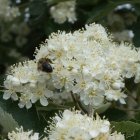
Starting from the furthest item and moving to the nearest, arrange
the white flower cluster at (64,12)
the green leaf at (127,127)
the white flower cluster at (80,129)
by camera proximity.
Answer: the white flower cluster at (64,12) < the green leaf at (127,127) < the white flower cluster at (80,129)

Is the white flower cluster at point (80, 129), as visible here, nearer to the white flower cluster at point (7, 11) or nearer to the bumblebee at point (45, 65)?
the bumblebee at point (45, 65)

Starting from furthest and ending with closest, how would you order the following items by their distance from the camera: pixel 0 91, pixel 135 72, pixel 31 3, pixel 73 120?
pixel 31 3
pixel 135 72
pixel 0 91
pixel 73 120

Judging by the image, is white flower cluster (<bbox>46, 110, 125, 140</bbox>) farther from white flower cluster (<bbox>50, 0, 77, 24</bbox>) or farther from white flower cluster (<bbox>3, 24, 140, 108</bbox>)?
white flower cluster (<bbox>50, 0, 77, 24</bbox>)

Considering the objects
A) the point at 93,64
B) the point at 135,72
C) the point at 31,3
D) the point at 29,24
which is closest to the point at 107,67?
the point at 93,64

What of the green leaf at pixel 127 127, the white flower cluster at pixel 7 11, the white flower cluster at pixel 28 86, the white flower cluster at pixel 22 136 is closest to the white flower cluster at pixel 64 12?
the white flower cluster at pixel 7 11

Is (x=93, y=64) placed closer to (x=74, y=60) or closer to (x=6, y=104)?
(x=74, y=60)
